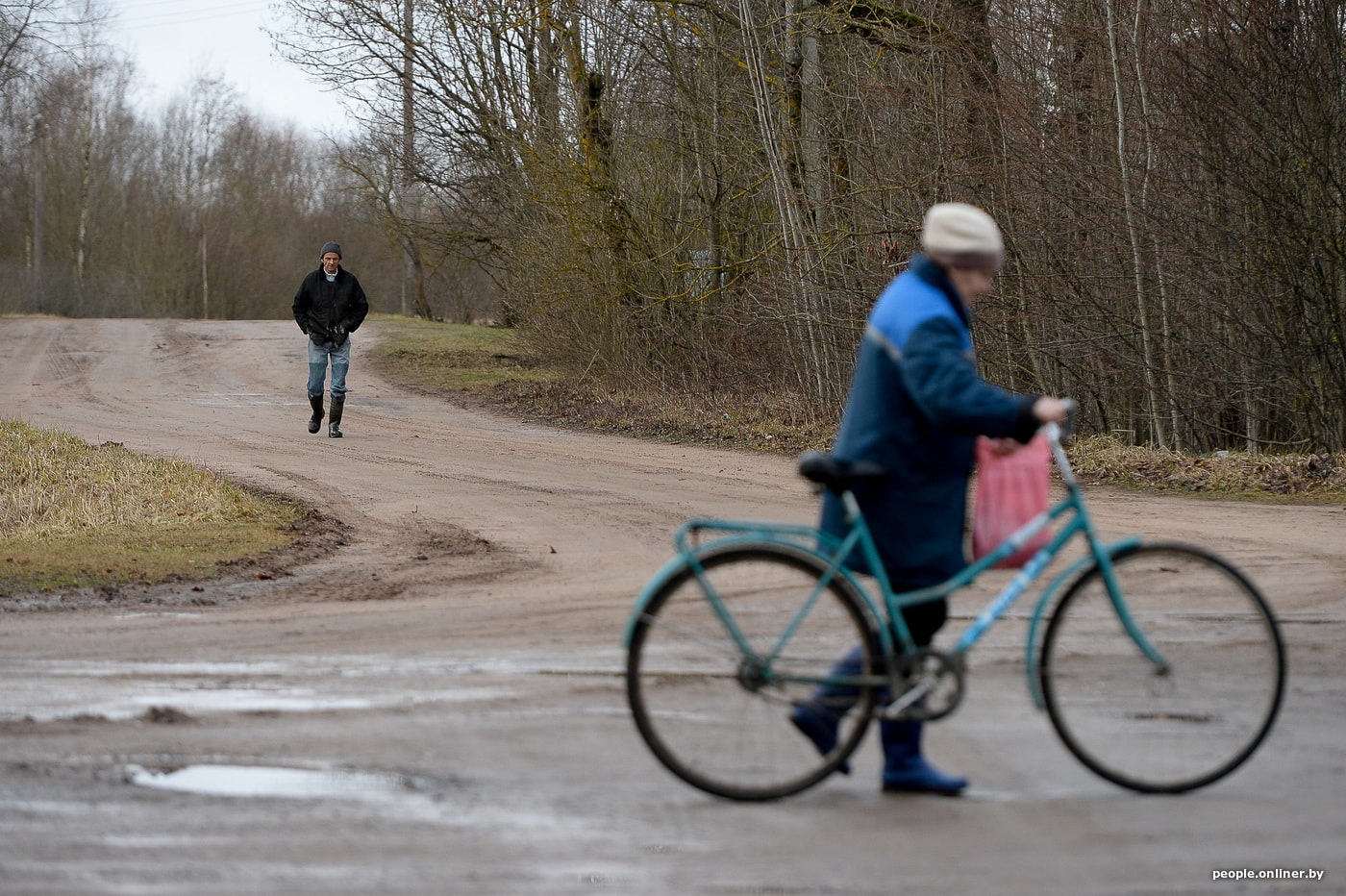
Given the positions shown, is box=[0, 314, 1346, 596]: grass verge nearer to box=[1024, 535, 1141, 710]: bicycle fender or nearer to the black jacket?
the black jacket

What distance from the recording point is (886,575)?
Answer: 16.3 feet

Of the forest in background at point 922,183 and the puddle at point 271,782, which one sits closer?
the puddle at point 271,782

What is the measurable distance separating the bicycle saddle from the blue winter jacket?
0.25 ft

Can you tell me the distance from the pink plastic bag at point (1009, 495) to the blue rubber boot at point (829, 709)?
A: 0.59 m

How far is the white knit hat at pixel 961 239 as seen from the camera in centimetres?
502

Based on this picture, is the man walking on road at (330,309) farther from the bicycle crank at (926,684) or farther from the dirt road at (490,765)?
the bicycle crank at (926,684)

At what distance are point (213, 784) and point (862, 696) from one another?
7.17ft

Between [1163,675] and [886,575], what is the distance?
1.05m

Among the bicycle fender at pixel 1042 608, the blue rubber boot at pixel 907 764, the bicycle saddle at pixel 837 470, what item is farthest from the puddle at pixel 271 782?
the bicycle fender at pixel 1042 608

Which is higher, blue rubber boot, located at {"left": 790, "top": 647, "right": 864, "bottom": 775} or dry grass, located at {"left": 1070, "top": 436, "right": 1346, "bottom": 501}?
dry grass, located at {"left": 1070, "top": 436, "right": 1346, "bottom": 501}

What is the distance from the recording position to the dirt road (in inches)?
167

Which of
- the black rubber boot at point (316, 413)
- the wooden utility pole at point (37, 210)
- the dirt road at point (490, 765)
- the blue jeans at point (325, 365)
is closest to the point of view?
the dirt road at point (490, 765)

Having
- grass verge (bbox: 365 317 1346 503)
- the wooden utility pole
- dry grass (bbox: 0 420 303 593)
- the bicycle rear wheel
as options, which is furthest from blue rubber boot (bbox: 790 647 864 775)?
the wooden utility pole

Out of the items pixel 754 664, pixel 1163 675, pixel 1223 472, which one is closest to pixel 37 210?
pixel 1223 472
